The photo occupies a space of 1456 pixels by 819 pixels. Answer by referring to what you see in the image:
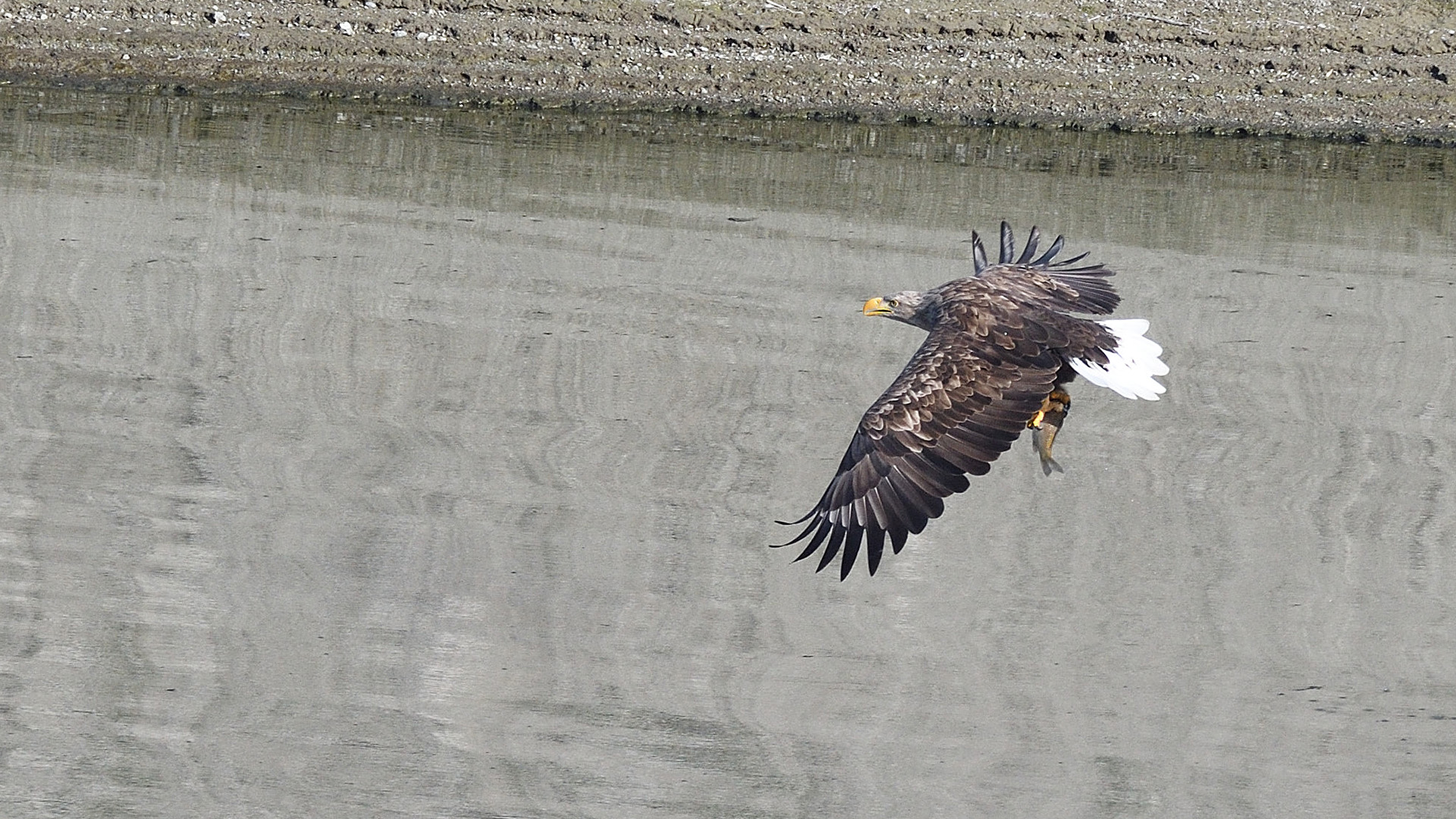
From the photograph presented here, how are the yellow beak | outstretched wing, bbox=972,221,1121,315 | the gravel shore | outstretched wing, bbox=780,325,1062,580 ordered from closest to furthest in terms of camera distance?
outstretched wing, bbox=780,325,1062,580 → outstretched wing, bbox=972,221,1121,315 → the yellow beak → the gravel shore

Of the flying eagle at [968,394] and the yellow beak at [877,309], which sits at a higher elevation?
the yellow beak at [877,309]

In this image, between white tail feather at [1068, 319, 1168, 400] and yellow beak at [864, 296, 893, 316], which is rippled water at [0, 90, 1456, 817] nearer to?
yellow beak at [864, 296, 893, 316]

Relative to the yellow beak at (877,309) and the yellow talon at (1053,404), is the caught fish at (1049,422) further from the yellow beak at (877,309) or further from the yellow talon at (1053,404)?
the yellow beak at (877,309)

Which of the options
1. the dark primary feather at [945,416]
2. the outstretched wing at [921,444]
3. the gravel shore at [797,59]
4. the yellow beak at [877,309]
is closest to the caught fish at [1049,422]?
the dark primary feather at [945,416]

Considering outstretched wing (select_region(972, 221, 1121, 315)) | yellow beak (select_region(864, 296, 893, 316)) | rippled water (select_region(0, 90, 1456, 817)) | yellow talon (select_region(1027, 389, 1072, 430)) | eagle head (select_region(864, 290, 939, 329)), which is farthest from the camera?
yellow beak (select_region(864, 296, 893, 316))

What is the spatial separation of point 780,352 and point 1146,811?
3.58 metres

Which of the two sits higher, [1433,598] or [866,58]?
[866,58]

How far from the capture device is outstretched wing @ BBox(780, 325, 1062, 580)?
5.42m

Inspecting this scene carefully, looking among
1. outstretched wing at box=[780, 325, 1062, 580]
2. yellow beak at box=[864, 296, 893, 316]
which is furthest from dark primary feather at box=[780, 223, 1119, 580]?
yellow beak at box=[864, 296, 893, 316]

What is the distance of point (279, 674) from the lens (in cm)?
591

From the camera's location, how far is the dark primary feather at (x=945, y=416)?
5.43m

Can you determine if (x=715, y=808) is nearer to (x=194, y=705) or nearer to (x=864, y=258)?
(x=194, y=705)

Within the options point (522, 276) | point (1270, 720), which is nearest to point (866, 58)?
point (522, 276)

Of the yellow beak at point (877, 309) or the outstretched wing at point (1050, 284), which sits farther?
the yellow beak at point (877, 309)
